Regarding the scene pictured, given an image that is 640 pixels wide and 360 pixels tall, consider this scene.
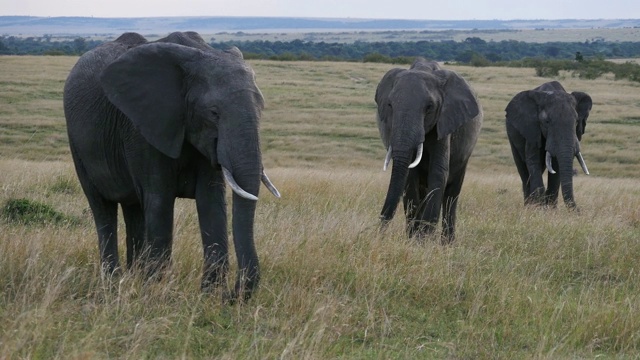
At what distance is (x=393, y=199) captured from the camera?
416 inches

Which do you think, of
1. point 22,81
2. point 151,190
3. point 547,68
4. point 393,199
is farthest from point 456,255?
point 547,68

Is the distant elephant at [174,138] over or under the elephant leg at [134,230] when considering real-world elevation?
over

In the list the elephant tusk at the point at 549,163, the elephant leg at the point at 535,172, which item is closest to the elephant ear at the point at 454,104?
the elephant leg at the point at 535,172

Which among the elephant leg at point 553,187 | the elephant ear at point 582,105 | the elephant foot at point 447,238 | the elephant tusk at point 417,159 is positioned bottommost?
the elephant leg at point 553,187

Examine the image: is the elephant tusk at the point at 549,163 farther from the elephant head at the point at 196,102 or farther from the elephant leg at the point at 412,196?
the elephant head at the point at 196,102

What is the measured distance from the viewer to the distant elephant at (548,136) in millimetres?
15703

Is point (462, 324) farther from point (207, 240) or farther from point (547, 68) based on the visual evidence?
point (547, 68)

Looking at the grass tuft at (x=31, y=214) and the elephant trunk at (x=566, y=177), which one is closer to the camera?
the grass tuft at (x=31, y=214)

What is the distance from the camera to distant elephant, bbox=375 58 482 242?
10500mm

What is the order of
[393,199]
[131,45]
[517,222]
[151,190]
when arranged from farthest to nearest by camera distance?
[517,222], [393,199], [131,45], [151,190]

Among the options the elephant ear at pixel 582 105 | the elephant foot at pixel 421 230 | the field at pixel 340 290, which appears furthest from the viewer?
the elephant ear at pixel 582 105

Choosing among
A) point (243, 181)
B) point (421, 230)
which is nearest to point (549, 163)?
point (421, 230)

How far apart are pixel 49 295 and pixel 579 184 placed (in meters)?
15.5

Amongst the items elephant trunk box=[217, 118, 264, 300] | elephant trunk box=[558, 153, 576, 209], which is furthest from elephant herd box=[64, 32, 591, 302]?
elephant trunk box=[558, 153, 576, 209]
